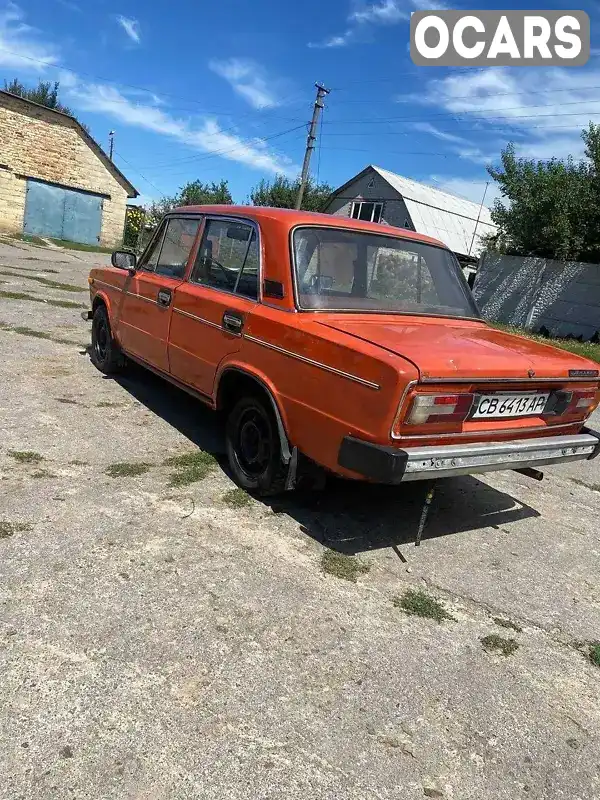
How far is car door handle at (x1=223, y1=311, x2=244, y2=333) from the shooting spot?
12.5 ft

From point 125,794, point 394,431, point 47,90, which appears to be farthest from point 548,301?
point 47,90

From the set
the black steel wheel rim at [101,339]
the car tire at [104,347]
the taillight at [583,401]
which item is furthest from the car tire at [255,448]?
the black steel wheel rim at [101,339]

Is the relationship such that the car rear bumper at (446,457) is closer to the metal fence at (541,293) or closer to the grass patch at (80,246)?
the metal fence at (541,293)

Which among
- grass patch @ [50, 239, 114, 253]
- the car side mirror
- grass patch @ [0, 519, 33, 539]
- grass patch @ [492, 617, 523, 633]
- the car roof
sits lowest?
grass patch @ [0, 519, 33, 539]

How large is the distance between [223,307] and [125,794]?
2.85m

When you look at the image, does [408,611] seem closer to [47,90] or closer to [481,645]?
[481,645]

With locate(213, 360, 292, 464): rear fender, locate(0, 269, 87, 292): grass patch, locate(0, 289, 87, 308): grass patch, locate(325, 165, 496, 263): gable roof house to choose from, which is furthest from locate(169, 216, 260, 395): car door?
locate(325, 165, 496, 263): gable roof house

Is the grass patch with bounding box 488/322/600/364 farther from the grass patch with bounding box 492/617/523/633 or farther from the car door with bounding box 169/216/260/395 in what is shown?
the grass patch with bounding box 492/617/523/633

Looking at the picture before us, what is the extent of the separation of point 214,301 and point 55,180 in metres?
25.1

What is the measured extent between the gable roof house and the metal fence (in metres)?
9.33

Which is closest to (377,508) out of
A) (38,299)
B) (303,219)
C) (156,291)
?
(303,219)

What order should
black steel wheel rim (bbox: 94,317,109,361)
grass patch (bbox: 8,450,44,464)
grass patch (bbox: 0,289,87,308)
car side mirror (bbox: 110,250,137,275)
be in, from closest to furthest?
grass patch (bbox: 8,450,44,464) → car side mirror (bbox: 110,250,137,275) → black steel wheel rim (bbox: 94,317,109,361) → grass patch (bbox: 0,289,87,308)

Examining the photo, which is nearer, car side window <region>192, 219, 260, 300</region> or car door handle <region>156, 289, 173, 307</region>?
car side window <region>192, 219, 260, 300</region>

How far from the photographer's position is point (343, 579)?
3086 mm
